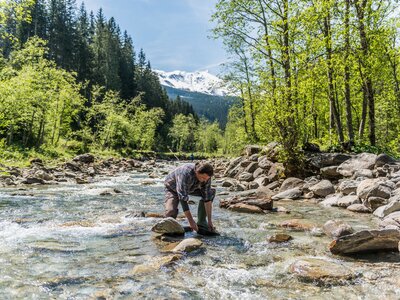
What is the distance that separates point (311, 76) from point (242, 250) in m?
15.8

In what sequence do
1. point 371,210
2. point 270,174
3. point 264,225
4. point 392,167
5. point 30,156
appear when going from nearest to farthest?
point 264,225 < point 371,210 < point 392,167 < point 270,174 < point 30,156

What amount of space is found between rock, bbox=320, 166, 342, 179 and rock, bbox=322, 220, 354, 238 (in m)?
8.34

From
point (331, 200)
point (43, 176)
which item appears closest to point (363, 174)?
point (331, 200)

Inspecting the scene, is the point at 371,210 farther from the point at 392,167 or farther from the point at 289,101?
the point at 289,101

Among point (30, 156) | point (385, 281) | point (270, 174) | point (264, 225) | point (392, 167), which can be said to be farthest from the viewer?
point (30, 156)

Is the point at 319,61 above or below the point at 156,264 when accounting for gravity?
above

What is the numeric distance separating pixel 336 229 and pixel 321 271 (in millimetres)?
2675

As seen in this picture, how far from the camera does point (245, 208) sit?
452 inches

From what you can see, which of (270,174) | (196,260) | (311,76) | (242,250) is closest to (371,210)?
(242,250)

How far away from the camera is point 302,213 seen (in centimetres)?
1113

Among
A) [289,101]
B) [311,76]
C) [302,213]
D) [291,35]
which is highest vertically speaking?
[291,35]

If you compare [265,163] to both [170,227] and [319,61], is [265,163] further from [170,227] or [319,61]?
[170,227]

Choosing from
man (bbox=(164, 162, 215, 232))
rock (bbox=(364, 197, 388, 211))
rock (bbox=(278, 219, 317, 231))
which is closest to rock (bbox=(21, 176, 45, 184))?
man (bbox=(164, 162, 215, 232))

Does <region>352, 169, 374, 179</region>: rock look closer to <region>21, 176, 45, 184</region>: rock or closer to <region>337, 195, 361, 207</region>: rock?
<region>337, 195, 361, 207</region>: rock
